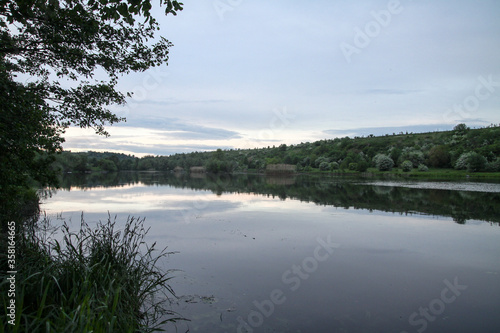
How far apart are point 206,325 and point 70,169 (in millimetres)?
111373

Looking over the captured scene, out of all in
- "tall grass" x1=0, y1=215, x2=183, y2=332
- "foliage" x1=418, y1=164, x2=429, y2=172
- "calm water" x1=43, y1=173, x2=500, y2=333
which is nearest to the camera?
"tall grass" x1=0, y1=215, x2=183, y2=332

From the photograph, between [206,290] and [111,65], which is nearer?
[206,290]

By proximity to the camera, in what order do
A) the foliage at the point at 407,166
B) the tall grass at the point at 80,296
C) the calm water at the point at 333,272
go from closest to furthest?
the tall grass at the point at 80,296 → the calm water at the point at 333,272 → the foliage at the point at 407,166

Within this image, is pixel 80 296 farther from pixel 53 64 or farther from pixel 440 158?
pixel 440 158

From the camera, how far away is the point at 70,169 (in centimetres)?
10050

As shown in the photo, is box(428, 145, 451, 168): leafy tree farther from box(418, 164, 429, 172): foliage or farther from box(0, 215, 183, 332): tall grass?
box(0, 215, 183, 332): tall grass

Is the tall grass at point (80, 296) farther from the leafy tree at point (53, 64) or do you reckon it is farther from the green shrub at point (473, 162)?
the green shrub at point (473, 162)

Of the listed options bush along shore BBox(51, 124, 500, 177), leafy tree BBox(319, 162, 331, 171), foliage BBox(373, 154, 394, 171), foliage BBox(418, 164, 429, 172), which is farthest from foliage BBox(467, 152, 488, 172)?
leafy tree BBox(319, 162, 331, 171)

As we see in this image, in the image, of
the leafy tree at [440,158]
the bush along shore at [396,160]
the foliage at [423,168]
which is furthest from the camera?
the leafy tree at [440,158]

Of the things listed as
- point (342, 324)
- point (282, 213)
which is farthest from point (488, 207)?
point (342, 324)

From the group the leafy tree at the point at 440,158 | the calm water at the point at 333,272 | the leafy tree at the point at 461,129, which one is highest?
the leafy tree at the point at 461,129

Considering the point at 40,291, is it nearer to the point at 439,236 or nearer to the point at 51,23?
the point at 51,23

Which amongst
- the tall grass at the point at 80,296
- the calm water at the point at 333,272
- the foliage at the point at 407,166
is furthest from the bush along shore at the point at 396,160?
the tall grass at the point at 80,296

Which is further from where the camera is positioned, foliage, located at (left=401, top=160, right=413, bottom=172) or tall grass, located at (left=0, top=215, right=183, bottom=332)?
foliage, located at (left=401, top=160, right=413, bottom=172)
